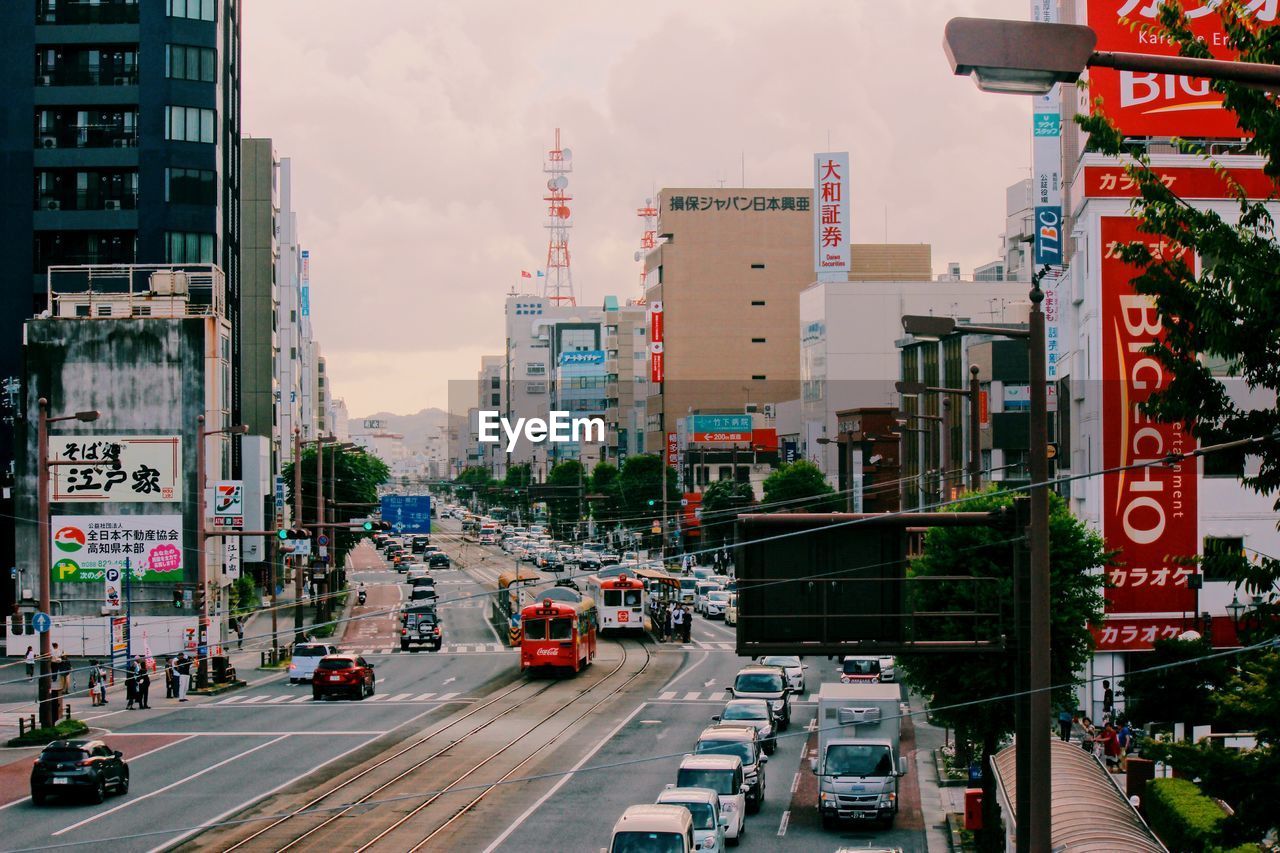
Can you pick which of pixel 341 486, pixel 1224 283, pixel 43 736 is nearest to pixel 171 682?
pixel 43 736

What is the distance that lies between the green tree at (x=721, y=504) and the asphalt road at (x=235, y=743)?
42.5 meters

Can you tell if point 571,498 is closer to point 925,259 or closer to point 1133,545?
point 925,259

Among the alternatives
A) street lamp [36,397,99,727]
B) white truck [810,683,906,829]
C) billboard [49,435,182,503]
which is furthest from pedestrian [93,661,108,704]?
white truck [810,683,906,829]

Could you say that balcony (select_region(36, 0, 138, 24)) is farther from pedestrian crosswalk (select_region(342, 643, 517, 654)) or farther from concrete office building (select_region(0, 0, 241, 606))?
pedestrian crosswalk (select_region(342, 643, 517, 654))

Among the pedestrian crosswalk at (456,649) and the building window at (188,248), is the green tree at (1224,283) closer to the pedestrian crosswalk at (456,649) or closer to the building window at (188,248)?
the pedestrian crosswalk at (456,649)

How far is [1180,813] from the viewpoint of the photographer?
28.8 m

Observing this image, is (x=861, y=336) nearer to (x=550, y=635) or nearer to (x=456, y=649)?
(x=456, y=649)

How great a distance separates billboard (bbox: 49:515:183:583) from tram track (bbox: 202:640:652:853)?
20.6m

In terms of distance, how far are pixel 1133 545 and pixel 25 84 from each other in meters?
62.2

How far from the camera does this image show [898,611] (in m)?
21.4

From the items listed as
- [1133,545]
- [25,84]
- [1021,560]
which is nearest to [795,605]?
[1021,560]

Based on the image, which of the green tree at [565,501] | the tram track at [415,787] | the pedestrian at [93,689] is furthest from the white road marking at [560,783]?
the green tree at [565,501]

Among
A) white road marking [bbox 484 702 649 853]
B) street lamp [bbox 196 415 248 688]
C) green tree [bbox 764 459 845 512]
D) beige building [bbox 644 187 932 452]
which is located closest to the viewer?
white road marking [bbox 484 702 649 853]

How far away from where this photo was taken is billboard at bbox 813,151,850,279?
130 m
